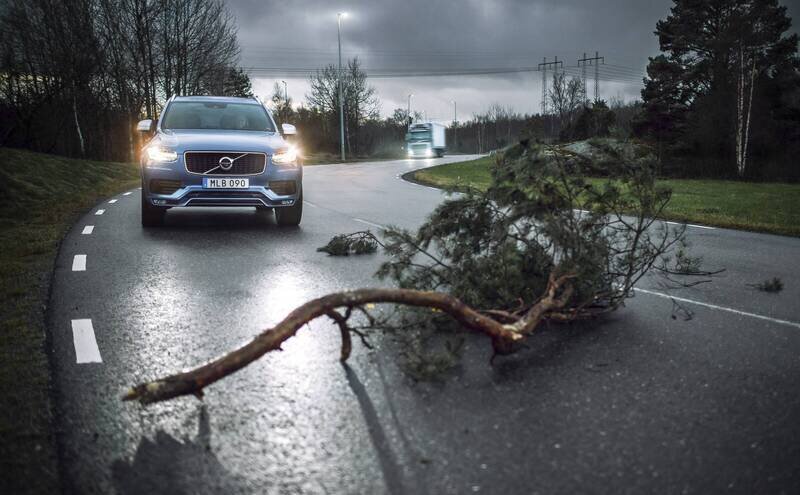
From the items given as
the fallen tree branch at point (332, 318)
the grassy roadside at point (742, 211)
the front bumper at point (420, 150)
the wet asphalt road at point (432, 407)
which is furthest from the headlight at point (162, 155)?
the front bumper at point (420, 150)

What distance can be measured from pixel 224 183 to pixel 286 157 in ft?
3.53

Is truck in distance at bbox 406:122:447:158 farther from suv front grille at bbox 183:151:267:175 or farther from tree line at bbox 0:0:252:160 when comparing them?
suv front grille at bbox 183:151:267:175

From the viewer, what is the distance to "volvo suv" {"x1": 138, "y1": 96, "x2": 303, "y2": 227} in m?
9.57

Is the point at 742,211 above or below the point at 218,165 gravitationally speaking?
below

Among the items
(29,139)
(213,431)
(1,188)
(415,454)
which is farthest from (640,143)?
(29,139)

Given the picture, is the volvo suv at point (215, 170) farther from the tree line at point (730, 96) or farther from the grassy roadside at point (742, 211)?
the tree line at point (730, 96)

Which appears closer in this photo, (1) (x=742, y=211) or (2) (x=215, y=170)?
(2) (x=215, y=170)

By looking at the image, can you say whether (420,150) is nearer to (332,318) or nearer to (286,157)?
(286,157)

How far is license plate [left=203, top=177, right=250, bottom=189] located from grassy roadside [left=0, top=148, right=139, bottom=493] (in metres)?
2.19

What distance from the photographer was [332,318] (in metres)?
3.82

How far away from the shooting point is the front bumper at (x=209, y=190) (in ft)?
31.3

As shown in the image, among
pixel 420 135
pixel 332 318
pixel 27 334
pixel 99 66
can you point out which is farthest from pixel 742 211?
pixel 420 135

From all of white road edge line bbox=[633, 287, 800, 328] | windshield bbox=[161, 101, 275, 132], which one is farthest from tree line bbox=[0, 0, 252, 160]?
white road edge line bbox=[633, 287, 800, 328]

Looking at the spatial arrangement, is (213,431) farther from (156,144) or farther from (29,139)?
(29,139)
